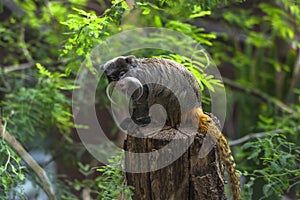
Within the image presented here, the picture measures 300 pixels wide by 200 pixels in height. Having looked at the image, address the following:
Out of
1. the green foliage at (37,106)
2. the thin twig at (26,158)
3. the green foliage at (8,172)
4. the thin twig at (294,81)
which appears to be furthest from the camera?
the thin twig at (294,81)

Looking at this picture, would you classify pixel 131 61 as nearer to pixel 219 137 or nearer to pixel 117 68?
pixel 117 68

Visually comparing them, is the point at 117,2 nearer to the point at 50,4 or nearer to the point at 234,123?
the point at 50,4

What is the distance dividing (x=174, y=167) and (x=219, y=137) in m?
0.14

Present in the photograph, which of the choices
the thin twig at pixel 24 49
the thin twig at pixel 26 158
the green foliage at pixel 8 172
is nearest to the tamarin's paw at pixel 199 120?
the green foliage at pixel 8 172

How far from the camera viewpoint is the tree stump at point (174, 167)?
113cm

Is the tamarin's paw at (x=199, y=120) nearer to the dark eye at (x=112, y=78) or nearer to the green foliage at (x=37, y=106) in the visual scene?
the dark eye at (x=112, y=78)

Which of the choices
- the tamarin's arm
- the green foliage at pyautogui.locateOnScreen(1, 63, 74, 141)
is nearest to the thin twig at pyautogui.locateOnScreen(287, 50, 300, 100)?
the green foliage at pyautogui.locateOnScreen(1, 63, 74, 141)

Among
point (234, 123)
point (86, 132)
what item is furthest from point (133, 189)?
point (234, 123)

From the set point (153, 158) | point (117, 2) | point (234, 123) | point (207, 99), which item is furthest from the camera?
point (234, 123)

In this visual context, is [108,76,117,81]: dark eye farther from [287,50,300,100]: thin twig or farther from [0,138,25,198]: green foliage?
[287,50,300,100]: thin twig

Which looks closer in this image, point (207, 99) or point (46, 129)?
point (207, 99)

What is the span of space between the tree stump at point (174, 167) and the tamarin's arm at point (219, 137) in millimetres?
32

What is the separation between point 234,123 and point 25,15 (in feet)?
6.08

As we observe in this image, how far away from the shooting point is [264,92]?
2781mm
